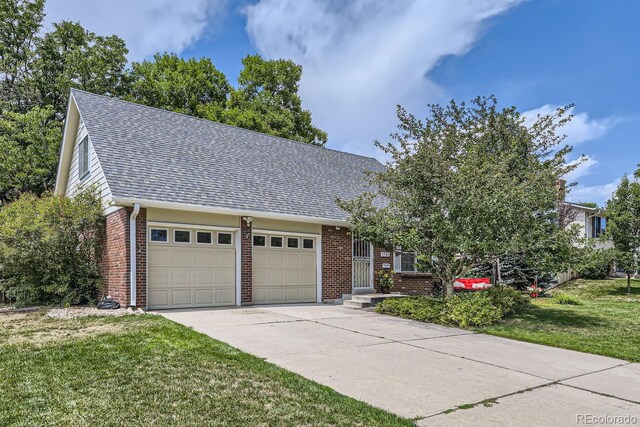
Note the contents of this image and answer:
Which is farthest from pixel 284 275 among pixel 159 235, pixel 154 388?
pixel 154 388

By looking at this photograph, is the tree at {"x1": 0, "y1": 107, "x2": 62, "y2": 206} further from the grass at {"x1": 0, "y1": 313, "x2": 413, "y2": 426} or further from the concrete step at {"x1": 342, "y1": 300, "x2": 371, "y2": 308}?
the grass at {"x1": 0, "y1": 313, "x2": 413, "y2": 426}

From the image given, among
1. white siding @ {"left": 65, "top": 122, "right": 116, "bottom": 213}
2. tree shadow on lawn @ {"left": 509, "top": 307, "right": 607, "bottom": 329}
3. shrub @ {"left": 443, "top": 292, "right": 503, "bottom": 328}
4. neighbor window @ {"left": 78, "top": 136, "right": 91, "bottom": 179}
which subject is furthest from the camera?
neighbor window @ {"left": 78, "top": 136, "right": 91, "bottom": 179}

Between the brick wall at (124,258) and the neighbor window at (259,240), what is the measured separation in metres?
3.17

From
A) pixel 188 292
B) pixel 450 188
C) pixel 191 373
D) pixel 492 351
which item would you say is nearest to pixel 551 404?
pixel 492 351

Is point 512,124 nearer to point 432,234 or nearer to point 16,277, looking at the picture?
point 432,234

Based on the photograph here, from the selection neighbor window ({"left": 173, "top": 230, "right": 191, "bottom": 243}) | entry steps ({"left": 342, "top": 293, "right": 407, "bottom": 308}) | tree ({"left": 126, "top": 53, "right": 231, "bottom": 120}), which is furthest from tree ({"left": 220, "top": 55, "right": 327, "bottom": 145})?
neighbor window ({"left": 173, "top": 230, "right": 191, "bottom": 243})

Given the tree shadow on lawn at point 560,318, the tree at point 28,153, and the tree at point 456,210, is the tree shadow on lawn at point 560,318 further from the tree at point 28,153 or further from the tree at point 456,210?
the tree at point 28,153

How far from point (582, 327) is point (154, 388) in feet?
31.0

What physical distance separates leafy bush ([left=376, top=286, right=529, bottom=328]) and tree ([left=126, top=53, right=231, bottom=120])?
1905cm

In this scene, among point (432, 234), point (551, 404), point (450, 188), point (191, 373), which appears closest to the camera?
point (551, 404)

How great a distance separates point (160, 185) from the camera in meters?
11.8

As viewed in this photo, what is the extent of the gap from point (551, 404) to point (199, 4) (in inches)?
464

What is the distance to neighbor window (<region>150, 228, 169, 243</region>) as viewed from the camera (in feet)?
38.1

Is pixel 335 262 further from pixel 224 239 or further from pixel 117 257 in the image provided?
pixel 117 257
